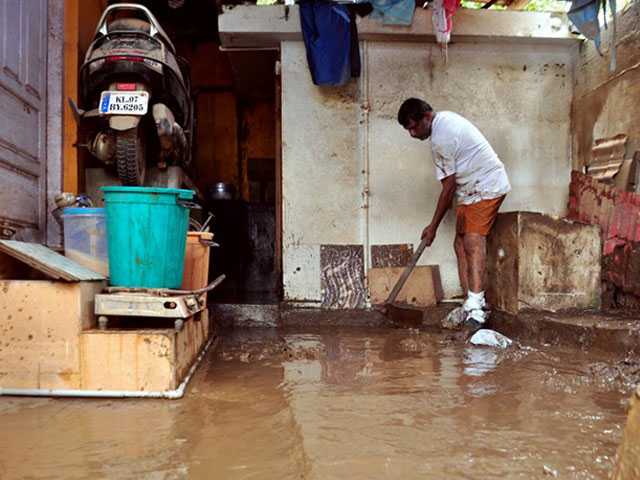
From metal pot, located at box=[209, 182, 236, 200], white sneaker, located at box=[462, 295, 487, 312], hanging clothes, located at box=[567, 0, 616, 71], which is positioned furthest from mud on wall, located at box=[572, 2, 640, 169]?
metal pot, located at box=[209, 182, 236, 200]

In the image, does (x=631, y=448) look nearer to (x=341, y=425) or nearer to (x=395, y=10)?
(x=341, y=425)

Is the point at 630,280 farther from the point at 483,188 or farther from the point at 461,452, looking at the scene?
the point at 461,452

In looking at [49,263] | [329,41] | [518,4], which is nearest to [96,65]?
[329,41]

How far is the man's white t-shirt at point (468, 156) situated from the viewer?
4.17 meters

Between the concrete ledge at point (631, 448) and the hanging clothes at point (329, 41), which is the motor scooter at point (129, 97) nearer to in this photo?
the hanging clothes at point (329, 41)

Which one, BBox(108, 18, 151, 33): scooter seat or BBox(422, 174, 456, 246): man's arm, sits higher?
BBox(108, 18, 151, 33): scooter seat

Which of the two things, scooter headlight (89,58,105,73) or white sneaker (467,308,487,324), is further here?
white sneaker (467,308,487,324)

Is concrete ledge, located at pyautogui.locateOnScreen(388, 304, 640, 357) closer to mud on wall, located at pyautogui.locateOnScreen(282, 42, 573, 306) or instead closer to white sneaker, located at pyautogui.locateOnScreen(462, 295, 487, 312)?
white sneaker, located at pyautogui.locateOnScreen(462, 295, 487, 312)

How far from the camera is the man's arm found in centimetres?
433

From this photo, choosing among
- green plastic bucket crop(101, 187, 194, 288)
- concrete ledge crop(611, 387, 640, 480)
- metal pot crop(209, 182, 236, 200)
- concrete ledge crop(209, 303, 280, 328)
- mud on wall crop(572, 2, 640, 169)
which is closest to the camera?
concrete ledge crop(611, 387, 640, 480)

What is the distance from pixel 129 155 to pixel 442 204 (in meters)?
2.50

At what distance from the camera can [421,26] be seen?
15.7 feet

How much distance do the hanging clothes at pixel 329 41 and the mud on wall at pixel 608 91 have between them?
2.10 metres

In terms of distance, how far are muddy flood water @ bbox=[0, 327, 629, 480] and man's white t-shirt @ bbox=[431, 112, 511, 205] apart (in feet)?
5.55
